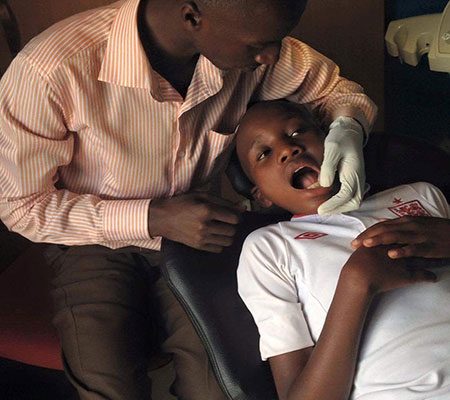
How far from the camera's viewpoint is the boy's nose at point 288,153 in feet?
4.06

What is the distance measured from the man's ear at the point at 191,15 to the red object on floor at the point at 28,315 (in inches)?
31.0

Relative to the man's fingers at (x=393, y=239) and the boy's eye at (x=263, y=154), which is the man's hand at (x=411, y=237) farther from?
the boy's eye at (x=263, y=154)

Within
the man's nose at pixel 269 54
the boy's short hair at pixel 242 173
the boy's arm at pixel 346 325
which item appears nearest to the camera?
the boy's arm at pixel 346 325

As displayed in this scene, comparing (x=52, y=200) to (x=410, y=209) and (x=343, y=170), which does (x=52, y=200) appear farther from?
(x=410, y=209)

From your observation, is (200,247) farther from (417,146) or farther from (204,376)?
(417,146)

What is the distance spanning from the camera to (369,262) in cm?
106

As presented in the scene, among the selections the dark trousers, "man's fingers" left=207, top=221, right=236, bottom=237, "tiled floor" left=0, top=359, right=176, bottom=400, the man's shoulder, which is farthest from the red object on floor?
the man's shoulder

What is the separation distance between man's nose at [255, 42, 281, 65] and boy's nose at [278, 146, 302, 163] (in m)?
0.18

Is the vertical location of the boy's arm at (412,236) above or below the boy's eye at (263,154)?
below

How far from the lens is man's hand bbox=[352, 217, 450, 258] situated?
3.57 feet

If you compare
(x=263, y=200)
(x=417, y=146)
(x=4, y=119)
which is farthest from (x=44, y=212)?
(x=417, y=146)

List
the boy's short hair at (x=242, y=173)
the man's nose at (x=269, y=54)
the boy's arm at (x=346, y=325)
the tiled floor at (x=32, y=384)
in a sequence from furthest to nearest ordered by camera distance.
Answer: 1. the tiled floor at (x=32, y=384)
2. the boy's short hair at (x=242, y=173)
3. the man's nose at (x=269, y=54)
4. the boy's arm at (x=346, y=325)

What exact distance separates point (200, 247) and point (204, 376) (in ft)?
1.00

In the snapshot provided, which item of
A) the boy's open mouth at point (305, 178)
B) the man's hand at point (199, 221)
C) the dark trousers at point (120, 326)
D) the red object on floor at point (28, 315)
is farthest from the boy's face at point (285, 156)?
the red object on floor at point (28, 315)
